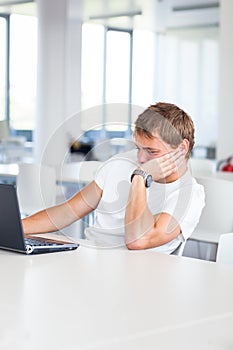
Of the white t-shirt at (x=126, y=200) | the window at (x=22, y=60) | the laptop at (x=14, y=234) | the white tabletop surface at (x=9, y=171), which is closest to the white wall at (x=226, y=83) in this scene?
the white tabletop surface at (x=9, y=171)

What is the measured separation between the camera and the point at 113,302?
1.73m

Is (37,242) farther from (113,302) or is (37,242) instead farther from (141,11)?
(141,11)

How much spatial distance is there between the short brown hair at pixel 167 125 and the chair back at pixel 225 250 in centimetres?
36

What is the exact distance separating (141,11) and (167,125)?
30.4ft

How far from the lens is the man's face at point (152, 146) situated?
8.22ft

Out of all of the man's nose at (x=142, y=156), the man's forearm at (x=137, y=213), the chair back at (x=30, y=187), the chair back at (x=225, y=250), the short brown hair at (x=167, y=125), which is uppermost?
the short brown hair at (x=167, y=125)

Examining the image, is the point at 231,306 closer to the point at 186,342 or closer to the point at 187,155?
the point at 186,342

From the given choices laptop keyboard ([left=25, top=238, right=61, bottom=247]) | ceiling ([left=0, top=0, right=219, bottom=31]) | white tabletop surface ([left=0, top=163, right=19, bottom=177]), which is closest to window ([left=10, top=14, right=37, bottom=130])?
ceiling ([left=0, top=0, right=219, bottom=31])

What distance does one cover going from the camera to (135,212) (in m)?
2.53

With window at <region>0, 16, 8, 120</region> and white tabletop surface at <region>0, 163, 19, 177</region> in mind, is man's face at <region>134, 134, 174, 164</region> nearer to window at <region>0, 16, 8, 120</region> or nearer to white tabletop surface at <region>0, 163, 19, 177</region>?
white tabletop surface at <region>0, 163, 19, 177</region>

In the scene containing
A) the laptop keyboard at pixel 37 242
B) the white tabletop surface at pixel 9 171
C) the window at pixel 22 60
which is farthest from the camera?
the window at pixel 22 60

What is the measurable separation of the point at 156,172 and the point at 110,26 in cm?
1083

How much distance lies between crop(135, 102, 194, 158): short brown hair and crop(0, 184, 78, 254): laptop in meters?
0.47

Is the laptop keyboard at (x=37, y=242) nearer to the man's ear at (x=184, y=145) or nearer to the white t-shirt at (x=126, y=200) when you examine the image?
the white t-shirt at (x=126, y=200)
